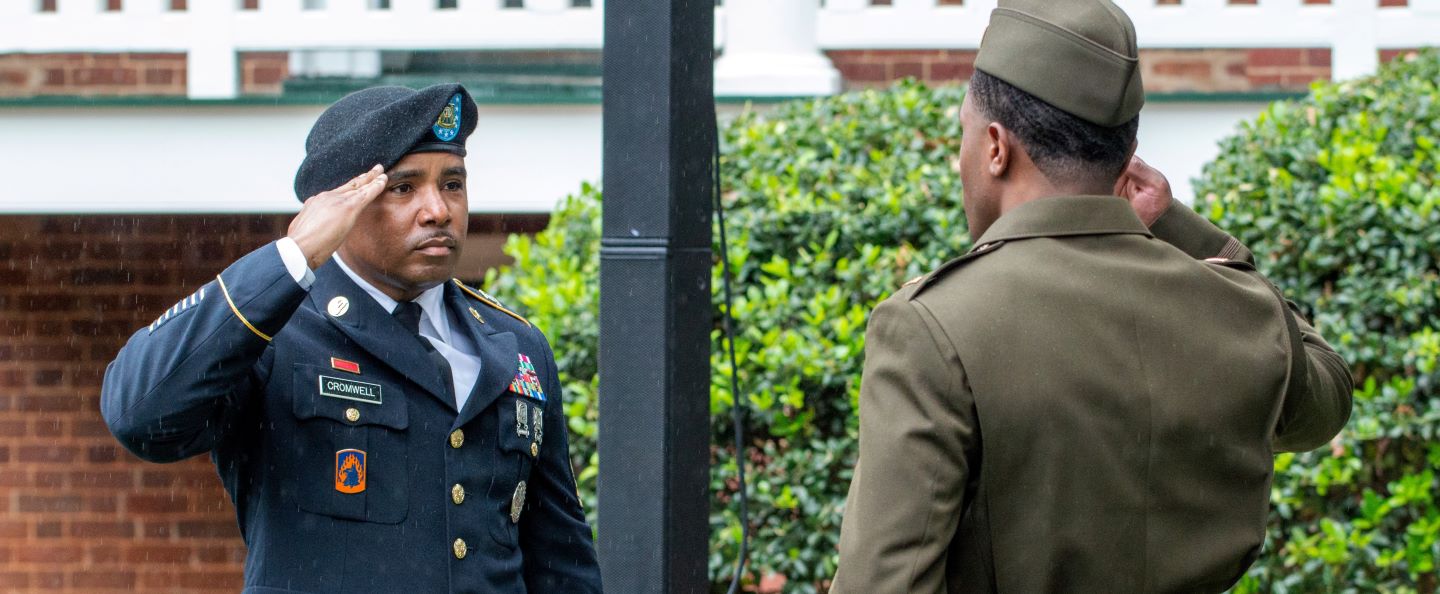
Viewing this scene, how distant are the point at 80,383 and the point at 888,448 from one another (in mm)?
5680

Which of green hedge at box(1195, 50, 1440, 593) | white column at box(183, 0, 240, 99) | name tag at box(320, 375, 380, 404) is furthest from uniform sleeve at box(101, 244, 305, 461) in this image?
white column at box(183, 0, 240, 99)

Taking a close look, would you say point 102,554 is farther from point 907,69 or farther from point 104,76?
point 907,69

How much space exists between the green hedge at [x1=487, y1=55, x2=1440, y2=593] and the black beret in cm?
158

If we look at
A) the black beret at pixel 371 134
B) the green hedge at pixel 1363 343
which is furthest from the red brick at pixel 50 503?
the green hedge at pixel 1363 343

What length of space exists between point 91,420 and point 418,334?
4.69 metres

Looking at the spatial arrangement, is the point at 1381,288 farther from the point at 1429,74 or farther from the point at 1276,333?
the point at 1276,333

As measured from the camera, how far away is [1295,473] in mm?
3822

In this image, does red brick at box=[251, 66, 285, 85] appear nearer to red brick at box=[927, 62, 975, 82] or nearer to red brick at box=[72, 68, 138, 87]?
red brick at box=[72, 68, 138, 87]

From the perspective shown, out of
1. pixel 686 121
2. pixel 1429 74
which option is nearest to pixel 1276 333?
pixel 686 121

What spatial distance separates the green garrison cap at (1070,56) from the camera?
183 centimetres

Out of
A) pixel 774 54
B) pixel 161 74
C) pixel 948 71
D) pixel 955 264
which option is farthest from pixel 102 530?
pixel 955 264

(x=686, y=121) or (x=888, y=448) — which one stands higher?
(x=686, y=121)

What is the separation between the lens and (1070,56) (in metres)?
1.84

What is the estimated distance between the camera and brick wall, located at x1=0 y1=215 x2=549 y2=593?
21.5 ft
